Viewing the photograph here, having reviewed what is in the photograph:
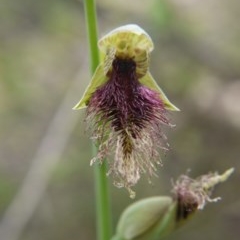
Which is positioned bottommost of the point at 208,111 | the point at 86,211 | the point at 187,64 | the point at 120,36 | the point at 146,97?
the point at 146,97

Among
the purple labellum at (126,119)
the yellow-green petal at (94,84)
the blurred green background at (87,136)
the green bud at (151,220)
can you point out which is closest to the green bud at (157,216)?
the green bud at (151,220)

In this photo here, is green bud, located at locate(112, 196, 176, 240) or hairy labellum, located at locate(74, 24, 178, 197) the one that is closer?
hairy labellum, located at locate(74, 24, 178, 197)

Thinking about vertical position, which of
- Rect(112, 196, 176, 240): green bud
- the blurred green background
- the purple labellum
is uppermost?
the blurred green background

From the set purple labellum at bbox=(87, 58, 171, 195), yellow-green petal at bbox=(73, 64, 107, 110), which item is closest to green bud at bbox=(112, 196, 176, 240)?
purple labellum at bbox=(87, 58, 171, 195)

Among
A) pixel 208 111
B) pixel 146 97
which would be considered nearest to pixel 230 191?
pixel 208 111

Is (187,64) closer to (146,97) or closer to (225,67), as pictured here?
(225,67)

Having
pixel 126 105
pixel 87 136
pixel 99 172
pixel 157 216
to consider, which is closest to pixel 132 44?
pixel 126 105

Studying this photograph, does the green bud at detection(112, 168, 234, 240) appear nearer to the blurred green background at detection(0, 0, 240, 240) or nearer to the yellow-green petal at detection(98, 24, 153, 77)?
the yellow-green petal at detection(98, 24, 153, 77)
